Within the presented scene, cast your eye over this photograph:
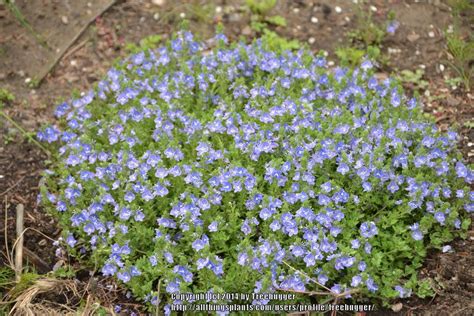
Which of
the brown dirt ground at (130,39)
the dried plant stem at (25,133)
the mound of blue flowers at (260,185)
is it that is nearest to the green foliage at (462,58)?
the brown dirt ground at (130,39)

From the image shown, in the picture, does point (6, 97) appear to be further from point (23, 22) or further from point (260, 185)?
point (260, 185)

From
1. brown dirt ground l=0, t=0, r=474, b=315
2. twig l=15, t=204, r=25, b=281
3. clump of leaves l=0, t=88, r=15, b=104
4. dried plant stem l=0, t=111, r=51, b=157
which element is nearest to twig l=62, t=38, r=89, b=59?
brown dirt ground l=0, t=0, r=474, b=315

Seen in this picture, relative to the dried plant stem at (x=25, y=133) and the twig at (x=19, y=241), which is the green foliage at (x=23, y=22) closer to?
the dried plant stem at (x=25, y=133)

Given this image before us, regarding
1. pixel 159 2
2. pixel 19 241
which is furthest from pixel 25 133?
pixel 159 2

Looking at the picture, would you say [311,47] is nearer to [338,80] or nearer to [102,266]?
[338,80]

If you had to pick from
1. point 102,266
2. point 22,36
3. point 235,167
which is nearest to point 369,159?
point 235,167

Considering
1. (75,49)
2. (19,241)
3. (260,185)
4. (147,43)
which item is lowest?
(19,241)

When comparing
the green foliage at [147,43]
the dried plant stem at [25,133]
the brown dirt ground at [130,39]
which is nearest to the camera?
the dried plant stem at [25,133]
